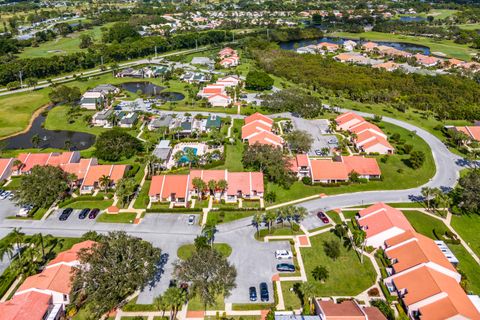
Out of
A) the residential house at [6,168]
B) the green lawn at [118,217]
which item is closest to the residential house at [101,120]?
the residential house at [6,168]

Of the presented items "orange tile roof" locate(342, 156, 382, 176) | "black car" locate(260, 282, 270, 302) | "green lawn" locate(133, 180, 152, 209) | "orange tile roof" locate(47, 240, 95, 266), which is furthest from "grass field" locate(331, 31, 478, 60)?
"orange tile roof" locate(47, 240, 95, 266)

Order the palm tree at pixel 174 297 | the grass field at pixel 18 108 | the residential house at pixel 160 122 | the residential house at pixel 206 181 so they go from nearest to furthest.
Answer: the palm tree at pixel 174 297
the residential house at pixel 206 181
the residential house at pixel 160 122
the grass field at pixel 18 108

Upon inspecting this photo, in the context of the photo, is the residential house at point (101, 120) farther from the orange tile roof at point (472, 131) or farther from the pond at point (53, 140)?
the orange tile roof at point (472, 131)

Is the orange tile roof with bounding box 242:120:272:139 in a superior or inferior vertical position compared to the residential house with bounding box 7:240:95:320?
inferior

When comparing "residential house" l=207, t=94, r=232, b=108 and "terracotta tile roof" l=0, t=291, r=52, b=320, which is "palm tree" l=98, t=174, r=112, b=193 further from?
"residential house" l=207, t=94, r=232, b=108

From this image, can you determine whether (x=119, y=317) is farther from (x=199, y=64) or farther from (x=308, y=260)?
(x=199, y=64)

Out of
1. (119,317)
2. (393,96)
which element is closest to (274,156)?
(119,317)

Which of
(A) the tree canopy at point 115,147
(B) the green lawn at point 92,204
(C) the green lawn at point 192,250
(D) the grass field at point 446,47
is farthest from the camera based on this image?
(D) the grass field at point 446,47
